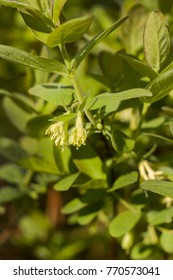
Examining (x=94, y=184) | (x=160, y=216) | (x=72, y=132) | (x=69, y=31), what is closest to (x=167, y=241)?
(x=160, y=216)

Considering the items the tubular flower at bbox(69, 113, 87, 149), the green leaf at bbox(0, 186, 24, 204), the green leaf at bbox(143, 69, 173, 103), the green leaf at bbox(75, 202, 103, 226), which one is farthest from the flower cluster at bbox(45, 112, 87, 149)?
the green leaf at bbox(0, 186, 24, 204)

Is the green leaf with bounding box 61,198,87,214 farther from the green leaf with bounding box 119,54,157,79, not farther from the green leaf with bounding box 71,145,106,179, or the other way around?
the green leaf with bounding box 119,54,157,79

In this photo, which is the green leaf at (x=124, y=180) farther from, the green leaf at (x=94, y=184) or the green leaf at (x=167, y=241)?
the green leaf at (x=167, y=241)

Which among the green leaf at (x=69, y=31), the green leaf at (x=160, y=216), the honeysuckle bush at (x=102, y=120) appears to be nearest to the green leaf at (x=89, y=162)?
the honeysuckle bush at (x=102, y=120)

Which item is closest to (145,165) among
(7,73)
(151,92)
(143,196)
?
(143,196)
